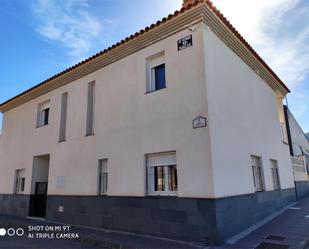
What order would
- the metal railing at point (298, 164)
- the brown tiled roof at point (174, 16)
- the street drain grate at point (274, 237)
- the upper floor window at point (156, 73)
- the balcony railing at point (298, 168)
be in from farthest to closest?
the metal railing at point (298, 164)
the balcony railing at point (298, 168)
the upper floor window at point (156, 73)
the brown tiled roof at point (174, 16)
the street drain grate at point (274, 237)

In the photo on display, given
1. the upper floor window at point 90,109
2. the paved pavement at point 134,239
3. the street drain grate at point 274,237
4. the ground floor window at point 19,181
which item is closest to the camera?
the paved pavement at point 134,239

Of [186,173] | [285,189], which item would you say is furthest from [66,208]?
[285,189]

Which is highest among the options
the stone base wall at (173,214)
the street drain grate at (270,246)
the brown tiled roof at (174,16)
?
the brown tiled roof at (174,16)

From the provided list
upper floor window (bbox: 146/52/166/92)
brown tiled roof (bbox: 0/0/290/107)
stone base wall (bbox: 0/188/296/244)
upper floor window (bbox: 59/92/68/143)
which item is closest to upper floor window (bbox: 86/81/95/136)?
brown tiled roof (bbox: 0/0/290/107)

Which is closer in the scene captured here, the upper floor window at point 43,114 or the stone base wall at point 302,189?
the upper floor window at point 43,114

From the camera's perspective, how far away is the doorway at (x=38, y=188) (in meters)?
10.3

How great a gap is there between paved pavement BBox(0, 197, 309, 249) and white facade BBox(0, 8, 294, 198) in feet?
3.78

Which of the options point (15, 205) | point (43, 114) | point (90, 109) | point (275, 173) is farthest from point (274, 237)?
point (15, 205)

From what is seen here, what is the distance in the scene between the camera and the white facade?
20.1ft

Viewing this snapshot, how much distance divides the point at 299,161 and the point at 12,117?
16613 mm

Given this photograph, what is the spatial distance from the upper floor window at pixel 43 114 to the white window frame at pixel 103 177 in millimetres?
4426

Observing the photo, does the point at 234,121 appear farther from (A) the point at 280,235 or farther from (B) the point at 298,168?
(B) the point at 298,168

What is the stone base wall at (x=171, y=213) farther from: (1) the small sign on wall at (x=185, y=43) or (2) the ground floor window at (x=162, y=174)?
(1) the small sign on wall at (x=185, y=43)

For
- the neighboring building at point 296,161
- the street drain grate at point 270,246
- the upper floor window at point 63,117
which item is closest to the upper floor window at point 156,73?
the upper floor window at point 63,117
